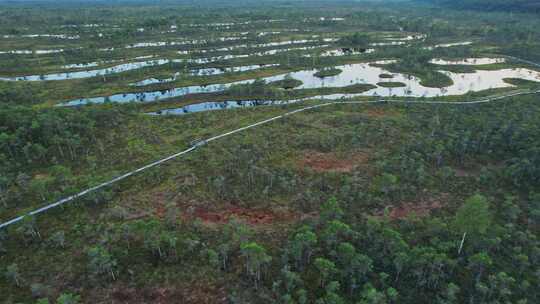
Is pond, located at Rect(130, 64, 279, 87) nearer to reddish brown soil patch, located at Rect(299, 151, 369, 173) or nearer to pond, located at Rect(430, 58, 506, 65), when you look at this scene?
pond, located at Rect(430, 58, 506, 65)

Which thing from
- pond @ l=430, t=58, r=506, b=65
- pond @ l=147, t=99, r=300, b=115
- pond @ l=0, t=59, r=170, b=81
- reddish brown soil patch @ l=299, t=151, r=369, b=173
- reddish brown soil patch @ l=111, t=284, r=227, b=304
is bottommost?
reddish brown soil patch @ l=111, t=284, r=227, b=304

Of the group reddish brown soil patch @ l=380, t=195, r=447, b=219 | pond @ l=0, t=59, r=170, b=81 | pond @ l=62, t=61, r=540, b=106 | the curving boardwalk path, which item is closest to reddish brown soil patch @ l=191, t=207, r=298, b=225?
reddish brown soil patch @ l=380, t=195, r=447, b=219

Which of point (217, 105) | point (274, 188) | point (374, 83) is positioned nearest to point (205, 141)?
point (274, 188)

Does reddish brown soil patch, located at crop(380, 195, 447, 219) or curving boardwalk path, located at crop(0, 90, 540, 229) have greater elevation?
curving boardwalk path, located at crop(0, 90, 540, 229)

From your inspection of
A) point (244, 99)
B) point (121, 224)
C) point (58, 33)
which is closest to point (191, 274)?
point (121, 224)

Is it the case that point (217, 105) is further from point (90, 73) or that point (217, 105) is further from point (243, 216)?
point (90, 73)

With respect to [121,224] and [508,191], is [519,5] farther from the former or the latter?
[121,224]
